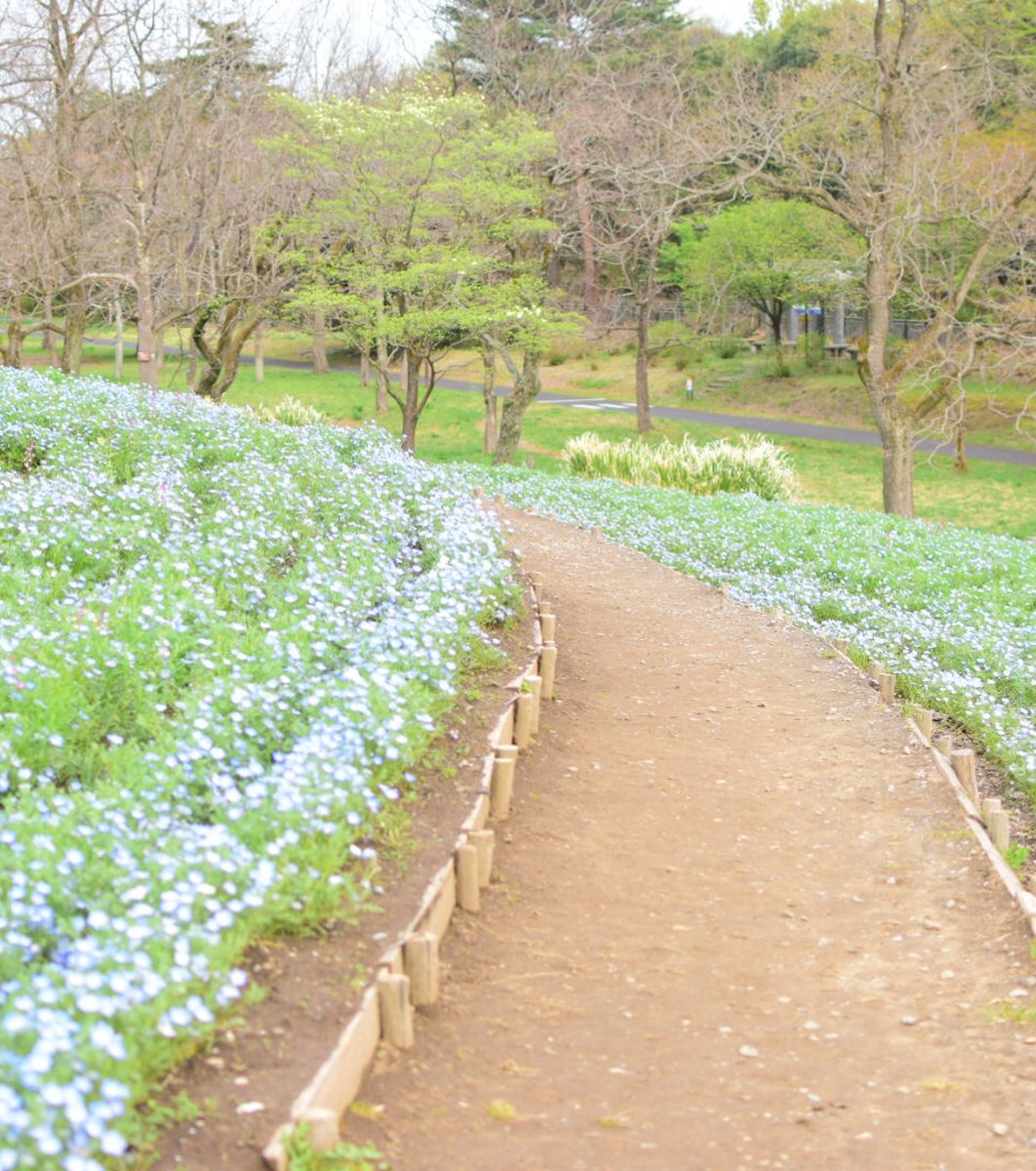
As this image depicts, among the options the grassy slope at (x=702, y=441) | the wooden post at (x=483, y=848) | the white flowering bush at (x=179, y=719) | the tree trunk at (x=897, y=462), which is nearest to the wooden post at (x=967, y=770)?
the white flowering bush at (x=179, y=719)

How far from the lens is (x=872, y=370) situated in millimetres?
19766

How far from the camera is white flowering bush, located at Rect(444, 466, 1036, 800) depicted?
884cm

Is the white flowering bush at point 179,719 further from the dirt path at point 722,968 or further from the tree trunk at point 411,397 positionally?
the tree trunk at point 411,397

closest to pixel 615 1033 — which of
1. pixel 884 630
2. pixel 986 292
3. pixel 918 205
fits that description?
pixel 884 630

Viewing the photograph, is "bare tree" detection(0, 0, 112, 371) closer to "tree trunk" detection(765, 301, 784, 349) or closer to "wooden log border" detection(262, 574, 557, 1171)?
"wooden log border" detection(262, 574, 557, 1171)

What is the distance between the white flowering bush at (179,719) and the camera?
315 centimetres

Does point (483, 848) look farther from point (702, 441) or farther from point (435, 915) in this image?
point (702, 441)

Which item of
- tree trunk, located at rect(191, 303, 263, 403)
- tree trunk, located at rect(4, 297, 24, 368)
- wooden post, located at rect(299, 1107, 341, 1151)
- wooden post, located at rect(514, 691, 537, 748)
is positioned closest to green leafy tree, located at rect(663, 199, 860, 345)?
tree trunk, located at rect(191, 303, 263, 403)

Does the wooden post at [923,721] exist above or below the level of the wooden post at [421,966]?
below

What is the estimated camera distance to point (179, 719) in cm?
496

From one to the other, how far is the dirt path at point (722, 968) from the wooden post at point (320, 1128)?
0.28 metres

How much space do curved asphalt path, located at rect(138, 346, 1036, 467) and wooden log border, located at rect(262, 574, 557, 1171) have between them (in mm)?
26444

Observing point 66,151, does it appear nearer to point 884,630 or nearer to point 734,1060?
point 884,630

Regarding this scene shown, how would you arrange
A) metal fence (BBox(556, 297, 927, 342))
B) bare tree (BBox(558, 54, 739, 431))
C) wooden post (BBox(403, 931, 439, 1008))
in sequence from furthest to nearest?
1. metal fence (BBox(556, 297, 927, 342))
2. bare tree (BBox(558, 54, 739, 431))
3. wooden post (BBox(403, 931, 439, 1008))
